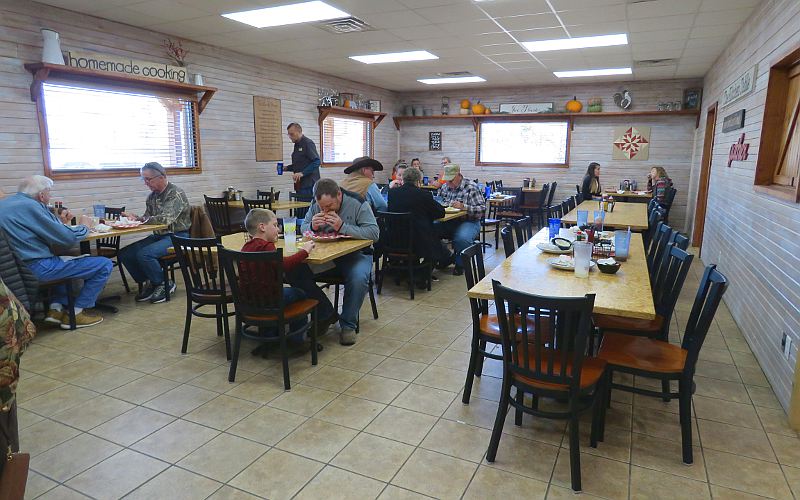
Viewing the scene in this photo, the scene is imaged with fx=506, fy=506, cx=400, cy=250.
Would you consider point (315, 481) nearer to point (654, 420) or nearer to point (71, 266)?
point (654, 420)

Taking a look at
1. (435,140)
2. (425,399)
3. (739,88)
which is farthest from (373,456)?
(435,140)

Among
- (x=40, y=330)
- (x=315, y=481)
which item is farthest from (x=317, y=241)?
(x=40, y=330)

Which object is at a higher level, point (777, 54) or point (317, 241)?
point (777, 54)

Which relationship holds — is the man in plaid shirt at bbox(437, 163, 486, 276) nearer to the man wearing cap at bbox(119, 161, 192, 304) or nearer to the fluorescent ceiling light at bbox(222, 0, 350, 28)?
the fluorescent ceiling light at bbox(222, 0, 350, 28)

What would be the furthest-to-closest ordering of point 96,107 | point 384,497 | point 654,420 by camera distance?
point 96,107 → point 654,420 → point 384,497

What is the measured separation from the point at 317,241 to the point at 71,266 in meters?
1.96

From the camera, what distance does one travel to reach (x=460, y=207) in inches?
226

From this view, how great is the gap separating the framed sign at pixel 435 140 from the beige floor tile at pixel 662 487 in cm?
936

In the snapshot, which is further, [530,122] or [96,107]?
[530,122]

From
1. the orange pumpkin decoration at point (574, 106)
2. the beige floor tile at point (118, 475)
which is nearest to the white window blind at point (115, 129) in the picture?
the beige floor tile at point (118, 475)

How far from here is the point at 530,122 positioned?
10078 millimetres

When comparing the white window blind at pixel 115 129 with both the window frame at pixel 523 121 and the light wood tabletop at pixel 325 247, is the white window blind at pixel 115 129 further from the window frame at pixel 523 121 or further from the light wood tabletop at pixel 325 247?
the window frame at pixel 523 121

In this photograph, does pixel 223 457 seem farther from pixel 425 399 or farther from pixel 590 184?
pixel 590 184

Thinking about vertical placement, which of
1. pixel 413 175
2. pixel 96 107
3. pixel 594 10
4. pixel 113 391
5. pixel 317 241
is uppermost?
pixel 594 10
